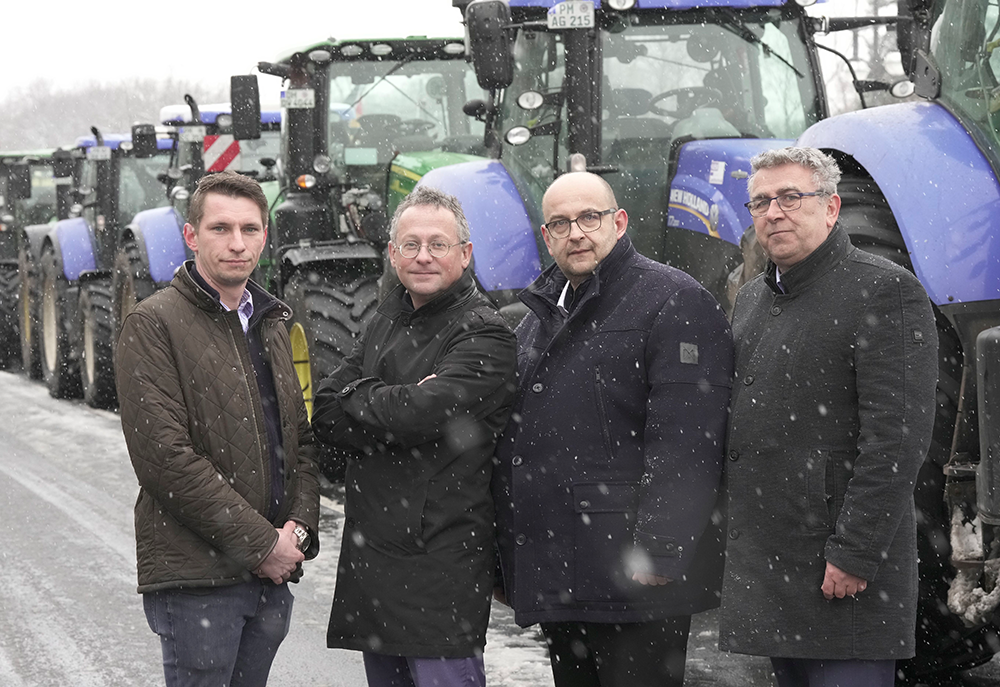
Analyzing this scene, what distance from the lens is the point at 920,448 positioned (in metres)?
2.74

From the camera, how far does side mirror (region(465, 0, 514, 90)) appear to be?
5469mm

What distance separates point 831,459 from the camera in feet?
9.28

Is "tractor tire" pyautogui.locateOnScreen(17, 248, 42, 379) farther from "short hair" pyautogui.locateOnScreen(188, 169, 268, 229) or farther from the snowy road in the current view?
"short hair" pyautogui.locateOnScreen(188, 169, 268, 229)

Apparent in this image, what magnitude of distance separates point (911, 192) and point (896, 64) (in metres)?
1.55

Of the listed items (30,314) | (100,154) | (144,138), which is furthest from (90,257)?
(144,138)

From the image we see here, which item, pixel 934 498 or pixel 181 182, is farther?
pixel 181 182

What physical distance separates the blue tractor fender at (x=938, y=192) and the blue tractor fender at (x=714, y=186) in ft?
4.66

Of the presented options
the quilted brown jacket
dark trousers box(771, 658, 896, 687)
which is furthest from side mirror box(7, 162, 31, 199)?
dark trousers box(771, 658, 896, 687)

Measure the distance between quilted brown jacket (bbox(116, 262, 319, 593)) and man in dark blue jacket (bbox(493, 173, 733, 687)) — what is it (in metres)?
0.62

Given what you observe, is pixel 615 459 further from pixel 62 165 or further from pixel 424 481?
pixel 62 165

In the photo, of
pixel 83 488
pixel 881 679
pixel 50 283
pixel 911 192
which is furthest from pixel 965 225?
pixel 50 283

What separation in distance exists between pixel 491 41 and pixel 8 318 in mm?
12783

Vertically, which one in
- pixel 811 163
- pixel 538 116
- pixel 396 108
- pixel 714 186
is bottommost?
pixel 714 186

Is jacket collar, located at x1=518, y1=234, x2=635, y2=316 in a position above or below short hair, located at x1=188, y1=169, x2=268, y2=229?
below
